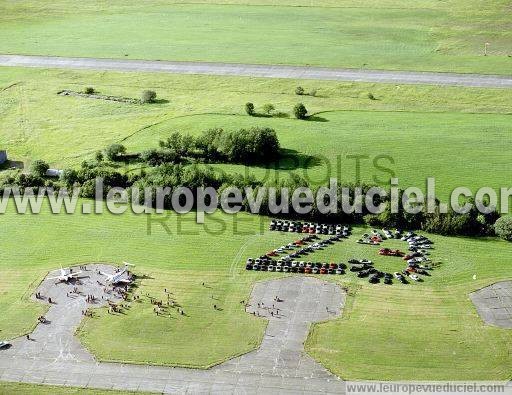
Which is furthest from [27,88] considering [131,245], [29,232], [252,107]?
[131,245]

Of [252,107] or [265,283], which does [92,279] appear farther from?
[252,107]

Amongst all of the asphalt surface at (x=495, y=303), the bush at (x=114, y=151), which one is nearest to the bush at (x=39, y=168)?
the bush at (x=114, y=151)

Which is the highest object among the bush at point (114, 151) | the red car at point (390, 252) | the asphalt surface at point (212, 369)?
the bush at point (114, 151)

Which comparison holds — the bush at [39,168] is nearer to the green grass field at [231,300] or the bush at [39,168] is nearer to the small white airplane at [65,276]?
the green grass field at [231,300]

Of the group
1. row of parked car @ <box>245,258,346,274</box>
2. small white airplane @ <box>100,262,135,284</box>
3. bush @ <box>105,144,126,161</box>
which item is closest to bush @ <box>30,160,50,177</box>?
bush @ <box>105,144,126,161</box>

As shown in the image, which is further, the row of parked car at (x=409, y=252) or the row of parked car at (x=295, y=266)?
the row of parked car at (x=295, y=266)

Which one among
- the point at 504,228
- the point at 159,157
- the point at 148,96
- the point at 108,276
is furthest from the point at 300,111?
the point at 108,276

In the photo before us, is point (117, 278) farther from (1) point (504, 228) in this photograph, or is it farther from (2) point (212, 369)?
(1) point (504, 228)

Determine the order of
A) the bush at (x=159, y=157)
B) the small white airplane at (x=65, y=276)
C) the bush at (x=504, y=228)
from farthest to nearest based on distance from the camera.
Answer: the bush at (x=159, y=157) < the bush at (x=504, y=228) < the small white airplane at (x=65, y=276)
